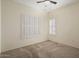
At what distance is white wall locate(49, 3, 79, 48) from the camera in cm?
405

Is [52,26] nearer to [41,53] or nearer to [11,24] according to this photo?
[41,53]

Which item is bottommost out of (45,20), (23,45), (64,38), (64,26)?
(23,45)

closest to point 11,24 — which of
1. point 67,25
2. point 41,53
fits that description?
point 41,53

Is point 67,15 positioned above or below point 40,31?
above

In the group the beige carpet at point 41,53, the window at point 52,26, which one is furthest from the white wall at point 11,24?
the window at point 52,26

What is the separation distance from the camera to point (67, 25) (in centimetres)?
450

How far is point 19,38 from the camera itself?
4.07 m

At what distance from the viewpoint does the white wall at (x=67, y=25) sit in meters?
4.05

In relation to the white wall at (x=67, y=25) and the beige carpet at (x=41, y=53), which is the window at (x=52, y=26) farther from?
the beige carpet at (x=41, y=53)

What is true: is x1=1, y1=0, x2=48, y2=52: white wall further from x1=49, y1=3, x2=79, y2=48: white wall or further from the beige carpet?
x1=49, y1=3, x2=79, y2=48: white wall

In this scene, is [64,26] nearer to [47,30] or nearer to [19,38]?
[47,30]

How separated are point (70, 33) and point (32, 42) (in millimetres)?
2466

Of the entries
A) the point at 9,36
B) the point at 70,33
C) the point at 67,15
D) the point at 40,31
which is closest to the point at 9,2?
the point at 9,36

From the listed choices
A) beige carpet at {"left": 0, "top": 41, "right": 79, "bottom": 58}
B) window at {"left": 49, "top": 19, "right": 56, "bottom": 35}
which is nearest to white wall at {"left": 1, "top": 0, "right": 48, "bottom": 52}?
beige carpet at {"left": 0, "top": 41, "right": 79, "bottom": 58}
